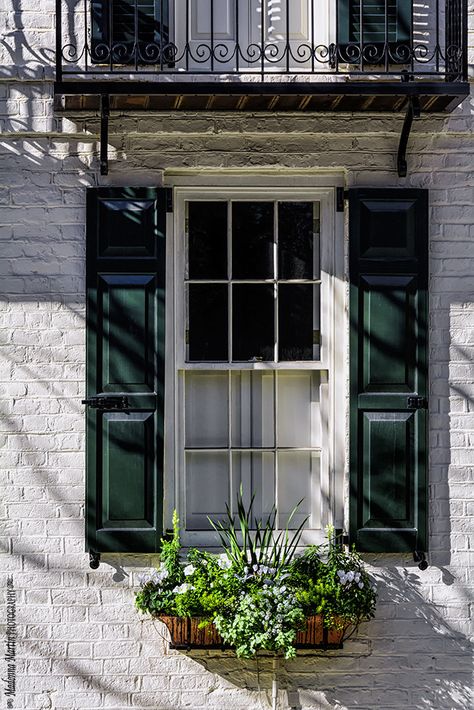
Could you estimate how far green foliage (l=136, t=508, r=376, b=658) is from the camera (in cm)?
459

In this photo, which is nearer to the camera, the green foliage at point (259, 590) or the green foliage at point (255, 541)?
the green foliage at point (259, 590)

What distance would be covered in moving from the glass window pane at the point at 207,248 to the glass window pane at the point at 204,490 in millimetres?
1003

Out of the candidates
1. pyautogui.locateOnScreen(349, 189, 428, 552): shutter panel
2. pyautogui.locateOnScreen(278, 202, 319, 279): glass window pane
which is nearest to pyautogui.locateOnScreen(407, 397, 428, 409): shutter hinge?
pyautogui.locateOnScreen(349, 189, 428, 552): shutter panel

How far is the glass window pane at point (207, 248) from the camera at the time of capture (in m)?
5.21

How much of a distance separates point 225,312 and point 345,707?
2228 mm

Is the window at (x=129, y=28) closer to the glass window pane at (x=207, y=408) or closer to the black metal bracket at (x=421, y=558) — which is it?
the glass window pane at (x=207, y=408)

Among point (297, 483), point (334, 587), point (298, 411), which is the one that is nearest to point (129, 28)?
point (298, 411)

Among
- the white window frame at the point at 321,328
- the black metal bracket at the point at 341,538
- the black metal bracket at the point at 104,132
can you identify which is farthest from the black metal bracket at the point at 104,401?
the black metal bracket at the point at 341,538

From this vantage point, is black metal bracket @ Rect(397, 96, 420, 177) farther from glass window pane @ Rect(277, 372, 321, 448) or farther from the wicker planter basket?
the wicker planter basket

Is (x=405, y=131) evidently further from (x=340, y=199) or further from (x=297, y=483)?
(x=297, y=483)

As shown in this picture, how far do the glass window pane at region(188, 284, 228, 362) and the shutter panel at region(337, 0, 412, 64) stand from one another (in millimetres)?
1445

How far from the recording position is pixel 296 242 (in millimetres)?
5234

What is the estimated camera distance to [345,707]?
16.5ft

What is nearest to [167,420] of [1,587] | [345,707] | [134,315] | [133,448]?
[133,448]
